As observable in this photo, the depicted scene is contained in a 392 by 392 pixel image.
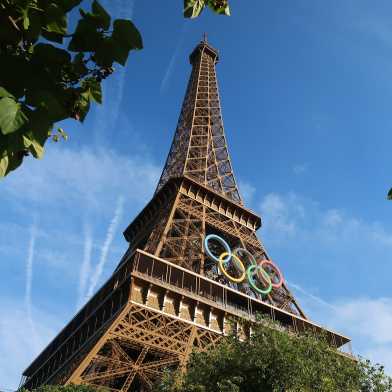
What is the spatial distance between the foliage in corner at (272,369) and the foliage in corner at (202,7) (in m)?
12.3

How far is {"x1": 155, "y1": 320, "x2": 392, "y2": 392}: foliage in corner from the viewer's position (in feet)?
48.4

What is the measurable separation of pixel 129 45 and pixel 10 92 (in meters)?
0.90

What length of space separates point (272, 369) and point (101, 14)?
14.0 metres

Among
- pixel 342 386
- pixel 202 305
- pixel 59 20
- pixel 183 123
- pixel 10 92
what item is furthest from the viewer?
pixel 183 123

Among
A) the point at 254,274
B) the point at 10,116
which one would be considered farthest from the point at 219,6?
the point at 254,274

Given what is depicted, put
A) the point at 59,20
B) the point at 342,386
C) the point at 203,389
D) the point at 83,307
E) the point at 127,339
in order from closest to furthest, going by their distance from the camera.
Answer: the point at 59,20, the point at 203,389, the point at 342,386, the point at 127,339, the point at 83,307

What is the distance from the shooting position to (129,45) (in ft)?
10.8

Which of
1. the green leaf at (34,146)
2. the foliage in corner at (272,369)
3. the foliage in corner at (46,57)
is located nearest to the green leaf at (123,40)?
the foliage in corner at (46,57)

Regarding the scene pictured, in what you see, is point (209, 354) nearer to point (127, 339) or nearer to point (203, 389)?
point (203, 389)

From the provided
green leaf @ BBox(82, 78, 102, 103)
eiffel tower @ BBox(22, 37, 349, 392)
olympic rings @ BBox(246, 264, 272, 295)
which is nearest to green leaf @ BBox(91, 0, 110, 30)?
green leaf @ BBox(82, 78, 102, 103)

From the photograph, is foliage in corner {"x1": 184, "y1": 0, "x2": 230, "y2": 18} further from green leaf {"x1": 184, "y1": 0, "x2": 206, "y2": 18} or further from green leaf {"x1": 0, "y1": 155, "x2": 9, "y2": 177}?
green leaf {"x1": 0, "y1": 155, "x2": 9, "y2": 177}

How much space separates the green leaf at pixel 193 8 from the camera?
3.83 metres

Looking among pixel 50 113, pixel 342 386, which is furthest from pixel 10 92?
pixel 342 386

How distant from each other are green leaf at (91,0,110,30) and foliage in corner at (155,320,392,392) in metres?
12.9
